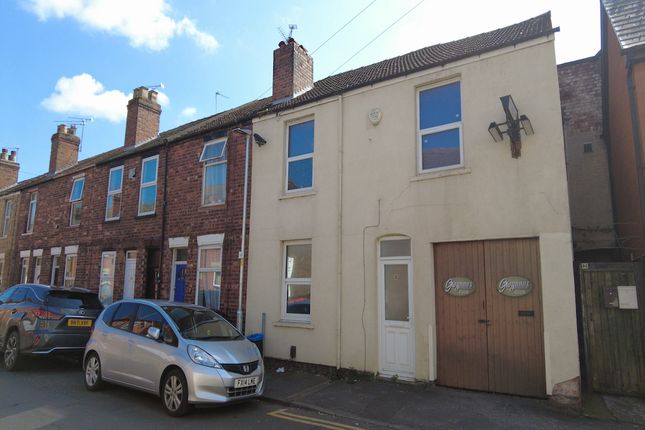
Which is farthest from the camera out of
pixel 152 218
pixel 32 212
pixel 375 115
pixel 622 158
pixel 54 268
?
pixel 32 212

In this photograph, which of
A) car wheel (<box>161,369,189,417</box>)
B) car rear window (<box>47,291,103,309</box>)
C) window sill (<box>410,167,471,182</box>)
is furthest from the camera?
car rear window (<box>47,291,103,309</box>)

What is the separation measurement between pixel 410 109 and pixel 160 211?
8130 mm

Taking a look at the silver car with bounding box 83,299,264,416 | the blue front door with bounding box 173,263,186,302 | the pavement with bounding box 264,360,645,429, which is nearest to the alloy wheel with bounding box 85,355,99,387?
the silver car with bounding box 83,299,264,416

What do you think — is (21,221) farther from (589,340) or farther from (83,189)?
(589,340)

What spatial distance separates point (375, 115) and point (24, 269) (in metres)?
18.3

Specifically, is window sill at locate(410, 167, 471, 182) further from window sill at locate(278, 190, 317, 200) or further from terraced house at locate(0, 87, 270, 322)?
terraced house at locate(0, 87, 270, 322)

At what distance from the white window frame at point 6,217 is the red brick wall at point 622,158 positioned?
24626 millimetres

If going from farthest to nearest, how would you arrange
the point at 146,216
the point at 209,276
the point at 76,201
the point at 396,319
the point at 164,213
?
the point at 76,201 → the point at 146,216 → the point at 164,213 → the point at 209,276 → the point at 396,319

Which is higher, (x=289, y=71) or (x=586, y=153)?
(x=289, y=71)

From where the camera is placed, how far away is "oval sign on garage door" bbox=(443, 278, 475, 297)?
748 cm

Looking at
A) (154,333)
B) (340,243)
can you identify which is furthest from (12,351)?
(340,243)

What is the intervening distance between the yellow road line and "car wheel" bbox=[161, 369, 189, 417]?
49.6 inches

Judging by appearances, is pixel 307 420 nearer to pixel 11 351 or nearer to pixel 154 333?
pixel 154 333

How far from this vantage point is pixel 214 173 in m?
12.0
